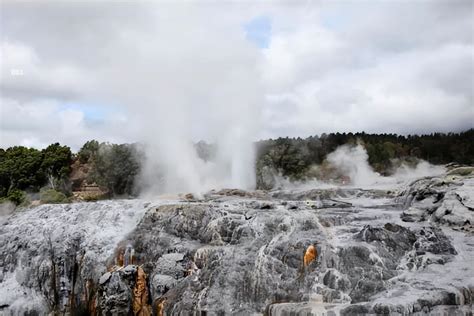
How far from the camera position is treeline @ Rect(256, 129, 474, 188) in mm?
44625

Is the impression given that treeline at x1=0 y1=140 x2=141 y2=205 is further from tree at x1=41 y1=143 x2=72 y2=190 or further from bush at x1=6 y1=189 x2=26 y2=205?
bush at x1=6 y1=189 x2=26 y2=205

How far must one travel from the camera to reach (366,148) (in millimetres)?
51812

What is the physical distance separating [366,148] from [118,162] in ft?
90.2

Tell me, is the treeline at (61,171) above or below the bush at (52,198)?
above

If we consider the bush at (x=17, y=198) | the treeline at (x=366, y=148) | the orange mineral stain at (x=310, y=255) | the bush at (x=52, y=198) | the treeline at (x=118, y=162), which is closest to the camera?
the orange mineral stain at (x=310, y=255)

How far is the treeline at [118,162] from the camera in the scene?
39.7 metres

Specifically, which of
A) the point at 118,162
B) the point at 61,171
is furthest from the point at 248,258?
the point at 61,171

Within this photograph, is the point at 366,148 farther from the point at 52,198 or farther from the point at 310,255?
the point at 310,255

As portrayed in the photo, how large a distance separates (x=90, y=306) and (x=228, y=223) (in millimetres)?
5667

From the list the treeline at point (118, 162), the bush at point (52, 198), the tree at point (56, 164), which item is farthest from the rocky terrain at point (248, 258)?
the tree at point (56, 164)

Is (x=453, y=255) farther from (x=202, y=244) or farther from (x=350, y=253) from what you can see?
(x=202, y=244)

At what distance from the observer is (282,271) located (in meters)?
14.2

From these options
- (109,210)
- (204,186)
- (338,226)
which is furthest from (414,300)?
(204,186)

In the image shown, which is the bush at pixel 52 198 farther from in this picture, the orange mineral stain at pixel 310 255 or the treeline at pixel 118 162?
the orange mineral stain at pixel 310 255
